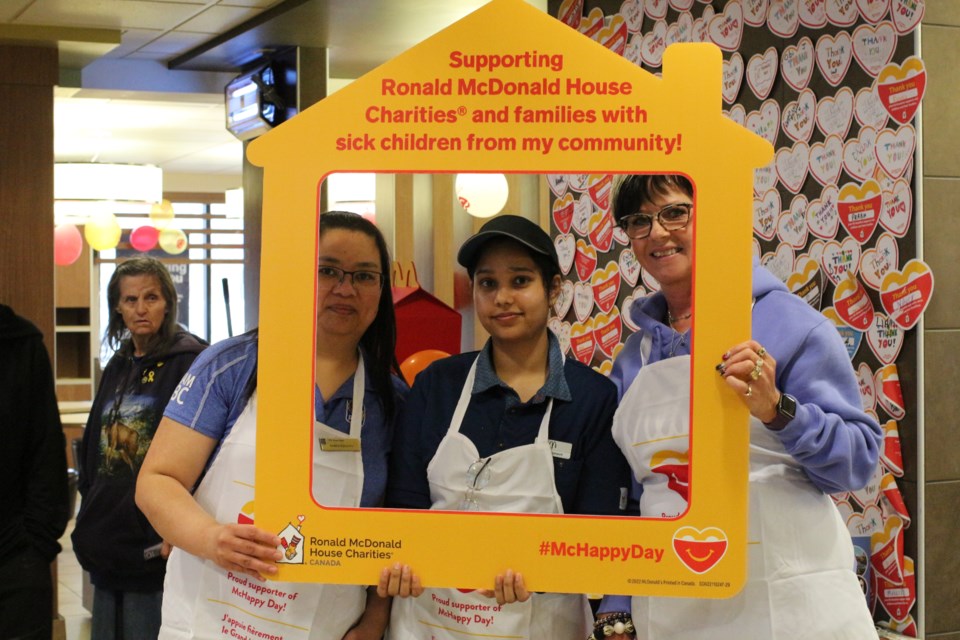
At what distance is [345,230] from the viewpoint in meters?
1.62

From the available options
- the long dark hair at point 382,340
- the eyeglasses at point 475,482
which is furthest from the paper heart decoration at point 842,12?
the eyeglasses at point 475,482

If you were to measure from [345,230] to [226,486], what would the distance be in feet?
1.52

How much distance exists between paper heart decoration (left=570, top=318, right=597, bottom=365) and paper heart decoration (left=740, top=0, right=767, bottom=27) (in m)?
1.12

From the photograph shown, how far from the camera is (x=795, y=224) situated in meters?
3.15

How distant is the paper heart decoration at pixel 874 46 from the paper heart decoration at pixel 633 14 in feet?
3.39

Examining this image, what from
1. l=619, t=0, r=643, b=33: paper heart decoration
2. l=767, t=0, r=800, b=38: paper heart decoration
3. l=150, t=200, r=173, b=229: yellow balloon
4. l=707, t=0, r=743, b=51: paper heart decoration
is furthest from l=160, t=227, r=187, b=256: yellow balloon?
l=767, t=0, r=800, b=38: paper heart decoration

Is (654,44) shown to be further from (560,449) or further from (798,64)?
(560,449)

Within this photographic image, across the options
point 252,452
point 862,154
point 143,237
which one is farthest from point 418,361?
point 143,237

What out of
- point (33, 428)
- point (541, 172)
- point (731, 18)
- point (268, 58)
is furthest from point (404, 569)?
point (268, 58)

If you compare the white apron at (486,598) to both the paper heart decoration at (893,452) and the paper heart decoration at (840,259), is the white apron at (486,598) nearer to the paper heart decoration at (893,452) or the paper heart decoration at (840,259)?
the paper heart decoration at (893,452)

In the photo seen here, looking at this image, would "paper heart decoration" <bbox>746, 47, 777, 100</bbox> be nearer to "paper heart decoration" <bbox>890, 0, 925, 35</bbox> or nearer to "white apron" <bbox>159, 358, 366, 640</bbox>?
"paper heart decoration" <bbox>890, 0, 925, 35</bbox>

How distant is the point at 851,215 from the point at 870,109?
11.2 inches

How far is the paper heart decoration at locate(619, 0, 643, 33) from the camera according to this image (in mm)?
3822

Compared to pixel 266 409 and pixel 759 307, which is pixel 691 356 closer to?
pixel 759 307
